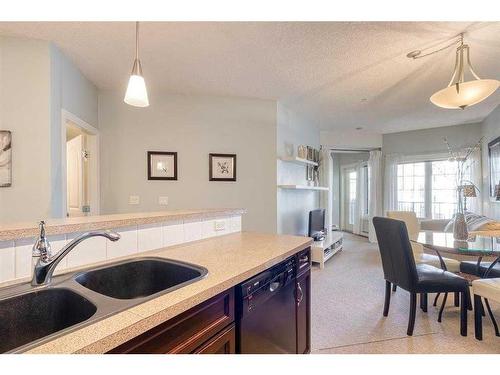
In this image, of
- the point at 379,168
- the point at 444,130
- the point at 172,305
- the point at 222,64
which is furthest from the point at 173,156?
the point at 444,130

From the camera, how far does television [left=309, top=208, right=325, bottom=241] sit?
450 cm

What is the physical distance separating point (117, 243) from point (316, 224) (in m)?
3.86

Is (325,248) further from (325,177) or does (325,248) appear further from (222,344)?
(222,344)

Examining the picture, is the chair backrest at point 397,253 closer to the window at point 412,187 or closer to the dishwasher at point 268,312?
the dishwasher at point 268,312

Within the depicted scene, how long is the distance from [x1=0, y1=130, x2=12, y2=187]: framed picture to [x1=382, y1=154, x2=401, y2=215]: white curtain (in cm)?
636

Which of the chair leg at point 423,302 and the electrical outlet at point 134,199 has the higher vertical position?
the electrical outlet at point 134,199

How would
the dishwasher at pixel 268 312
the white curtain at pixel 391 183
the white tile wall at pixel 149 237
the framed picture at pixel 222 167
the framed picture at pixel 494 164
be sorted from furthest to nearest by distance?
the white curtain at pixel 391 183
the framed picture at pixel 494 164
the framed picture at pixel 222 167
the white tile wall at pixel 149 237
the dishwasher at pixel 268 312

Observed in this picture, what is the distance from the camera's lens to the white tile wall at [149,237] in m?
1.45

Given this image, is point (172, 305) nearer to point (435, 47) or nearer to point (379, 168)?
point (435, 47)

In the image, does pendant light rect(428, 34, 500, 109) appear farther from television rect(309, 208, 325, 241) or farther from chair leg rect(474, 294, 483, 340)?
television rect(309, 208, 325, 241)

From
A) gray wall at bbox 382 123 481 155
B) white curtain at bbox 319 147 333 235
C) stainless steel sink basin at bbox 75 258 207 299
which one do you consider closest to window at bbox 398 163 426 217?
gray wall at bbox 382 123 481 155

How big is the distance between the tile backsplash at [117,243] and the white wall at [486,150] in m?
4.57

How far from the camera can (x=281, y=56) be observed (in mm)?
2576

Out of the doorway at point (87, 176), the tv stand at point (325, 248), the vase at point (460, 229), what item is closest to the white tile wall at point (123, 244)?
the doorway at point (87, 176)
